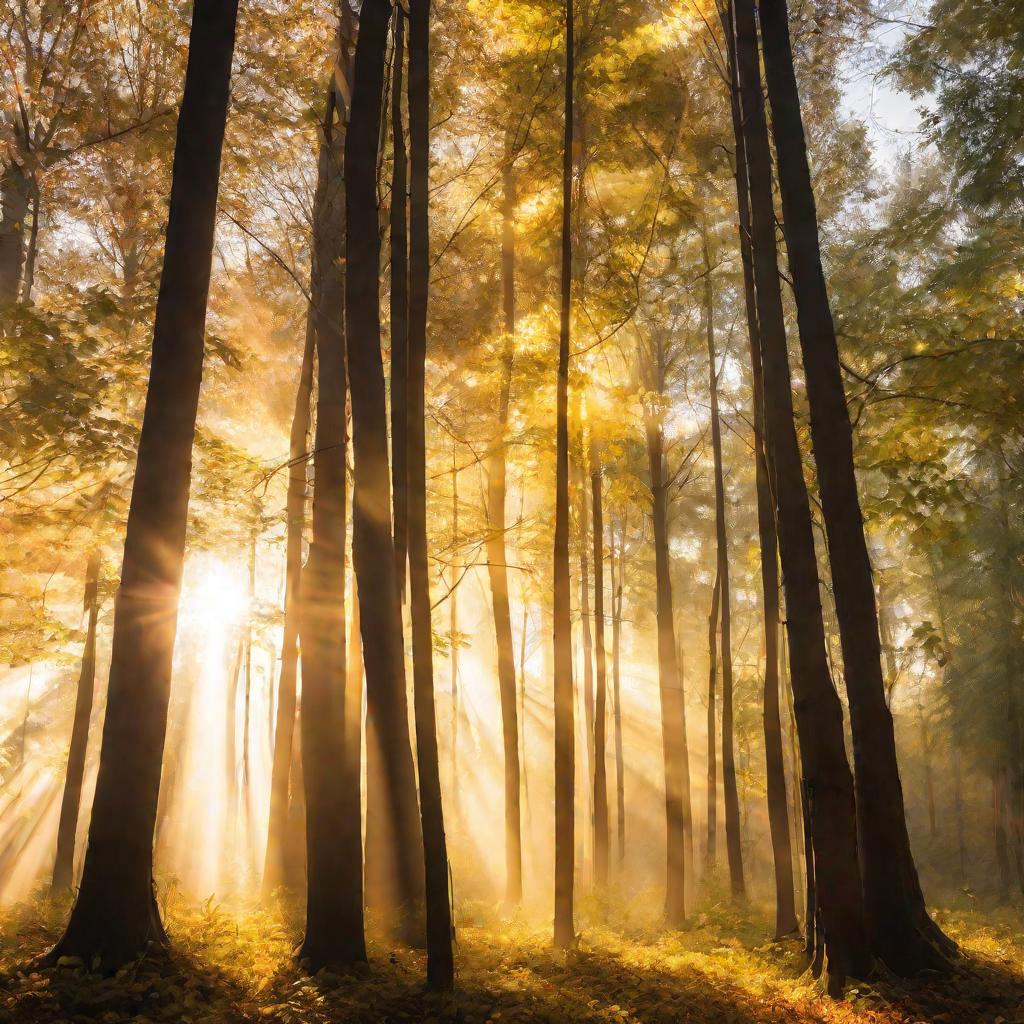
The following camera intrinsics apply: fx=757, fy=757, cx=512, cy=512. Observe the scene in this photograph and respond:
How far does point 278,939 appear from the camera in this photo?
670 cm

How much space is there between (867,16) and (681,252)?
423 cm

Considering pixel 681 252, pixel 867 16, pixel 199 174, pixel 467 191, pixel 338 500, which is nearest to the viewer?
pixel 199 174

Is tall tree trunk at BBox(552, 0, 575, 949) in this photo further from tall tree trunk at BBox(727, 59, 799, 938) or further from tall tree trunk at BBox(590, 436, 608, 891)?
tall tree trunk at BBox(590, 436, 608, 891)

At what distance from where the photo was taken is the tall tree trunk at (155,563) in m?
4.86

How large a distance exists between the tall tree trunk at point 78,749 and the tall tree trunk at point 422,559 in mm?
7506

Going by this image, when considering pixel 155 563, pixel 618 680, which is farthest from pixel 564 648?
pixel 618 680

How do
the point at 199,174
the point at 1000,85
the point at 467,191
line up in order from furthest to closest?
the point at 467,191 < the point at 1000,85 < the point at 199,174

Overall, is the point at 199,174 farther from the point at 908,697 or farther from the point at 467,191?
the point at 908,697

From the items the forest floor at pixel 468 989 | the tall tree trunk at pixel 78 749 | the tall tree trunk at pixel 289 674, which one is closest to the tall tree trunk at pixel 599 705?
the tall tree trunk at pixel 289 674

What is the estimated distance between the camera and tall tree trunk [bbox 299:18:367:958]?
229 inches

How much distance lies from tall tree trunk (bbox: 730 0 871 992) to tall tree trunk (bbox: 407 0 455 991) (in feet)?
9.61

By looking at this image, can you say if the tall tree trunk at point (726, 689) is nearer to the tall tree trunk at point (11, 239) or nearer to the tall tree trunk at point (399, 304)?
the tall tree trunk at point (399, 304)

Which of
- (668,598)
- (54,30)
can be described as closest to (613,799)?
(668,598)

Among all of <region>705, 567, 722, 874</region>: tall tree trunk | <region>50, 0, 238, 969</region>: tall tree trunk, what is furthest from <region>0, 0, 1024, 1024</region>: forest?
<region>705, 567, 722, 874</region>: tall tree trunk
